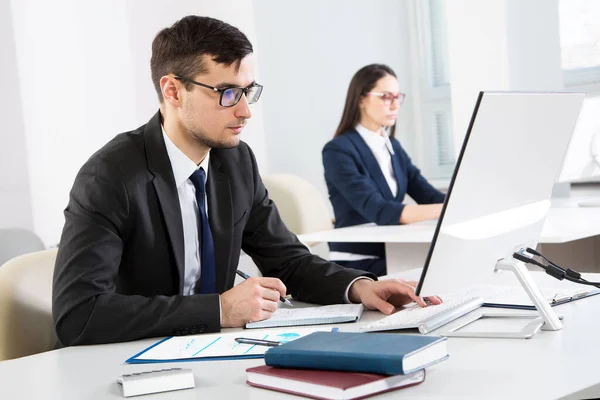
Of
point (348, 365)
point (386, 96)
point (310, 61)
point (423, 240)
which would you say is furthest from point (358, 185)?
point (348, 365)

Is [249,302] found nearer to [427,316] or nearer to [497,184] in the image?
[427,316]

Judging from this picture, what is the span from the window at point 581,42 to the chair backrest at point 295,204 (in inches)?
67.4

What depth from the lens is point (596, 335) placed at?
1.50 meters

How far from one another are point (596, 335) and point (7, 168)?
2.57m

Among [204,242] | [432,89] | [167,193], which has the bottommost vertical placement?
[204,242]

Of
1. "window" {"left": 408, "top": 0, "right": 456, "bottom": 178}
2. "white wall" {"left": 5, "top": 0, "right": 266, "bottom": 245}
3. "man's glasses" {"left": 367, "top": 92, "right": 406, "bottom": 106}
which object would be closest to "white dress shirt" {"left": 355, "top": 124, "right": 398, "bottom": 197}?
"man's glasses" {"left": 367, "top": 92, "right": 406, "bottom": 106}

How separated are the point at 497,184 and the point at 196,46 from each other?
2.89ft

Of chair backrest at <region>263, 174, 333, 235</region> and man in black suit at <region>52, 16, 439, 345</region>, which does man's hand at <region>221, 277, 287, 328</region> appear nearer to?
man in black suit at <region>52, 16, 439, 345</region>

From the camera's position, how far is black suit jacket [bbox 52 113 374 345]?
5.73ft

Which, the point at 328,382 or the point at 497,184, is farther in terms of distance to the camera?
the point at 497,184

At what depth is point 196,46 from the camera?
6.64 ft

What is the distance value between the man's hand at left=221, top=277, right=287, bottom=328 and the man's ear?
55cm

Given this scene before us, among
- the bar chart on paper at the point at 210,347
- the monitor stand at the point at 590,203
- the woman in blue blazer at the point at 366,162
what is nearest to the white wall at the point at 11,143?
the woman in blue blazer at the point at 366,162

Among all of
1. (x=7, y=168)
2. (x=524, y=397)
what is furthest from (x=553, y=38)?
(x=524, y=397)
